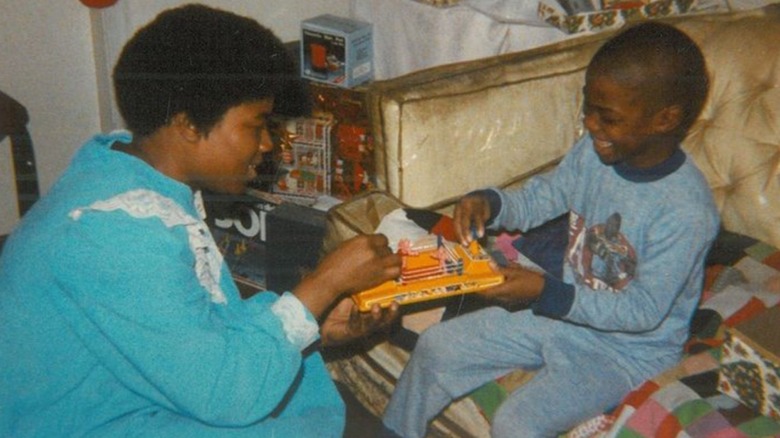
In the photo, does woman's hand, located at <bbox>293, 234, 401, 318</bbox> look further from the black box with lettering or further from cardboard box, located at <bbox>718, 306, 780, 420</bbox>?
the black box with lettering

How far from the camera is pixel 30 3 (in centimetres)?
261

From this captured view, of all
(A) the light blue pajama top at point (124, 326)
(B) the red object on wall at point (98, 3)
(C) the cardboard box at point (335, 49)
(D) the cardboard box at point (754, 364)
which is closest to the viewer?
(A) the light blue pajama top at point (124, 326)

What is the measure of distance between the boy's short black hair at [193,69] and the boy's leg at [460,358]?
676 millimetres

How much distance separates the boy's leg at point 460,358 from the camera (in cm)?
175

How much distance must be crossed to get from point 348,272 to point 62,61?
5.67ft

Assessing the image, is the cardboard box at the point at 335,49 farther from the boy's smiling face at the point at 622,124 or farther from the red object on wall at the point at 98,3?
the boy's smiling face at the point at 622,124

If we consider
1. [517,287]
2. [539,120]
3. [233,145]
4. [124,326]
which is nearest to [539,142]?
[539,120]

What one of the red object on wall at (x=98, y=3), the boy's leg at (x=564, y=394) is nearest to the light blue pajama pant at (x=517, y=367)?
the boy's leg at (x=564, y=394)

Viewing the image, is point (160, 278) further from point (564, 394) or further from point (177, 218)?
point (564, 394)

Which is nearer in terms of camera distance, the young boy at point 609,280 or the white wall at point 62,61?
the young boy at point 609,280

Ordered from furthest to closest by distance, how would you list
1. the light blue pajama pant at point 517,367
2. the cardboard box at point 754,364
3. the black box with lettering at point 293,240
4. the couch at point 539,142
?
the black box with lettering at point 293,240, the couch at point 539,142, the light blue pajama pant at point 517,367, the cardboard box at point 754,364

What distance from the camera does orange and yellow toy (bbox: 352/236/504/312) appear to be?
1515 mm

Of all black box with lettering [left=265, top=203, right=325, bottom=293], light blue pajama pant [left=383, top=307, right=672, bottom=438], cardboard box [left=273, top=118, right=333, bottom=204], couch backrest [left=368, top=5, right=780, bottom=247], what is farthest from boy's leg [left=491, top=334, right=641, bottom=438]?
cardboard box [left=273, top=118, right=333, bottom=204]

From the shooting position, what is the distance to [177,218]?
1.28 metres
